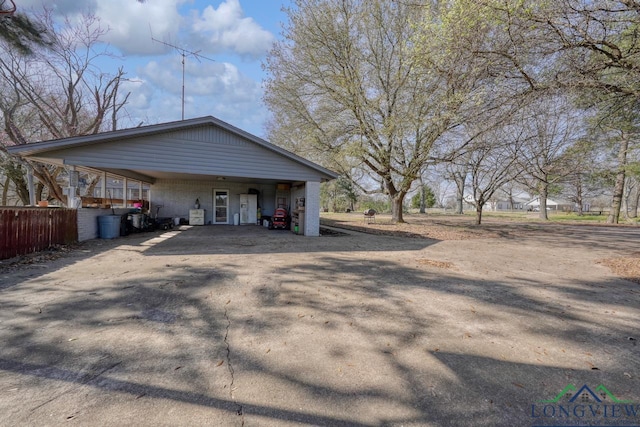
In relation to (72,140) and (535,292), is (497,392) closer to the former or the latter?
(535,292)

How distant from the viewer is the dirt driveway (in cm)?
201

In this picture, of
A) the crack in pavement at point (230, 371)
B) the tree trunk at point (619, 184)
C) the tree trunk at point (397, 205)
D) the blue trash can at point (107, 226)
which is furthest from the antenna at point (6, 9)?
→ the tree trunk at point (619, 184)

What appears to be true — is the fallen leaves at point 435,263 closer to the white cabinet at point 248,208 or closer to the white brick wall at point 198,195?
the white brick wall at point 198,195

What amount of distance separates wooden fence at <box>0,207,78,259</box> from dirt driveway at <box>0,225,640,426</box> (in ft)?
3.94

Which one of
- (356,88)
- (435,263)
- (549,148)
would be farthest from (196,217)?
(549,148)

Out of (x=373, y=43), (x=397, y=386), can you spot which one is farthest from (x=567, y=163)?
(x=397, y=386)

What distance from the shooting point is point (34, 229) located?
6.96 meters

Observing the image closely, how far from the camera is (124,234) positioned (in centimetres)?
1132

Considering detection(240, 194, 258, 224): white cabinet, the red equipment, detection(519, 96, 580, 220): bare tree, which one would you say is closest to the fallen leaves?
the red equipment

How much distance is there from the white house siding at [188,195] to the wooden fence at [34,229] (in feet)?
23.7

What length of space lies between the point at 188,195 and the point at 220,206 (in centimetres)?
182

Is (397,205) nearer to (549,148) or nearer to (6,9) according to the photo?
(549,148)

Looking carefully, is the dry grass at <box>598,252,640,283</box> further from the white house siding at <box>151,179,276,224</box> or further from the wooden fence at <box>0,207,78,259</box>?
the white house siding at <box>151,179,276,224</box>

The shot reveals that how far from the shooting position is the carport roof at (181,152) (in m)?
8.41
